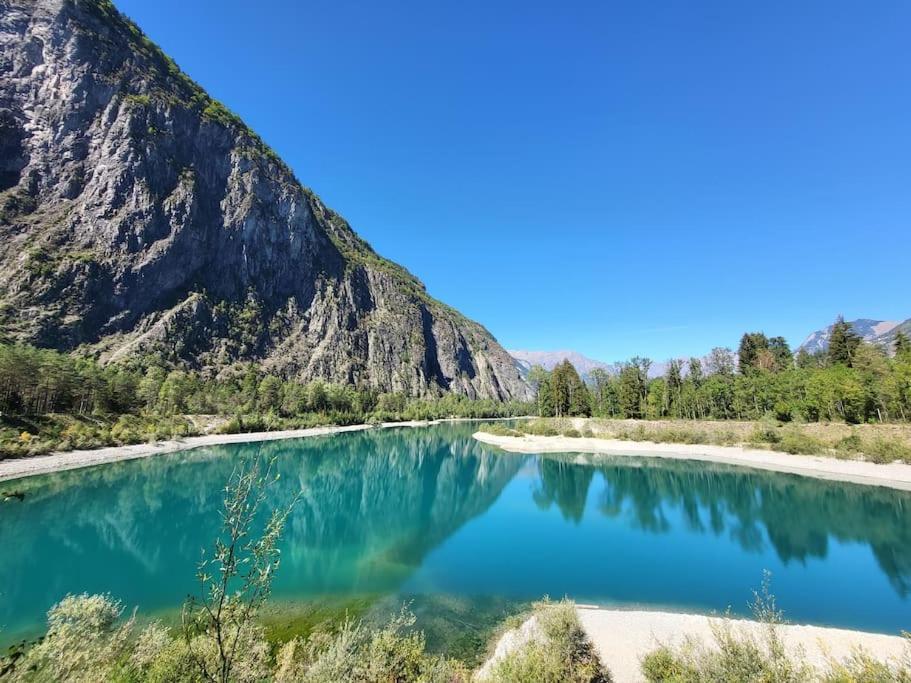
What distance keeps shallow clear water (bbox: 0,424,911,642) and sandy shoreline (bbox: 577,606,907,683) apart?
9.25ft

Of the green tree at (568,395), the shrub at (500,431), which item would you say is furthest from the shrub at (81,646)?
the green tree at (568,395)

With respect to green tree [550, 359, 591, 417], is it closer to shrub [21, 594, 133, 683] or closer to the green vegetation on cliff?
the green vegetation on cliff

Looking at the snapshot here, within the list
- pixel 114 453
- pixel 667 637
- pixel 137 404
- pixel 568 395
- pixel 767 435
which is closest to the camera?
pixel 667 637

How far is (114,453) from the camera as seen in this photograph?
165ft

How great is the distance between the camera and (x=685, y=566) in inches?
938

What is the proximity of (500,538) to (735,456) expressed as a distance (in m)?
39.9

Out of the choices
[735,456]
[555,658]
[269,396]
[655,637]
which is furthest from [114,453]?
[735,456]

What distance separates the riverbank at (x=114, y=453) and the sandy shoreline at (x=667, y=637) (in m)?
49.9

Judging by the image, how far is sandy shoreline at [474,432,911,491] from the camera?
4003cm

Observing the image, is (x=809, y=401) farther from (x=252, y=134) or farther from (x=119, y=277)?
(x=252, y=134)

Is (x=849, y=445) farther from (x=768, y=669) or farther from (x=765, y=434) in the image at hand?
(x=768, y=669)

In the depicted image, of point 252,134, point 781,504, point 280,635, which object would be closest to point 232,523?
point 280,635

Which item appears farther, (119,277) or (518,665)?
(119,277)

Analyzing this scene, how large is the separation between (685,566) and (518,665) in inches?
768
